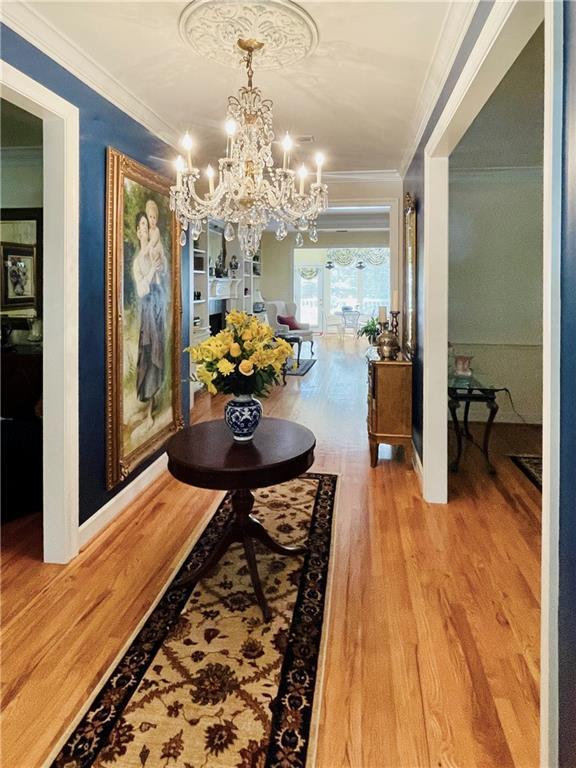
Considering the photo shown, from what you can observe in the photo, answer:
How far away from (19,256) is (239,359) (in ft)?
10.1

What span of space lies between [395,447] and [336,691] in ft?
10.6

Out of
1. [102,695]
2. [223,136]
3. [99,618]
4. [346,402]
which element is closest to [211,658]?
[102,695]

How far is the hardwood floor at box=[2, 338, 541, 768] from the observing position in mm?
1657

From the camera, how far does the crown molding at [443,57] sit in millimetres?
2170

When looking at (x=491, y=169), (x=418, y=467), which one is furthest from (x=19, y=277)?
(x=491, y=169)

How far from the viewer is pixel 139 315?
3.54 meters

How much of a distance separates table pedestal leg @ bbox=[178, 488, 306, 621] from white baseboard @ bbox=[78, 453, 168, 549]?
0.71m

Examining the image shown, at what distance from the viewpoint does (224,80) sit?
3.01 metres

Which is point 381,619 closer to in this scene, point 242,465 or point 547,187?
point 242,465

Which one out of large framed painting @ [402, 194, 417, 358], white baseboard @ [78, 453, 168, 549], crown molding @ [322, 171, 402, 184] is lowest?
white baseboard @ [78, 453, 168, 549]

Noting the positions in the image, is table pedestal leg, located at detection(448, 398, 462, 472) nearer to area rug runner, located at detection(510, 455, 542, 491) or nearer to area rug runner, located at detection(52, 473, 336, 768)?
area rug runner, located at detection(510, 455, 542, 491)

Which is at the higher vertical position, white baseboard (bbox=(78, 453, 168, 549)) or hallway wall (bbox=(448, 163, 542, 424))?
hallway wall (bbox=(448, 163, 542, 424))

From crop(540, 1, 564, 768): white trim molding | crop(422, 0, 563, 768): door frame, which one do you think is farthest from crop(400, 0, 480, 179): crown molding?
crop(540, 1, 564, 768): white trim molding

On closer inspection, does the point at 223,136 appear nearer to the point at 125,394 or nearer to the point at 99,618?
the point at 125,394
